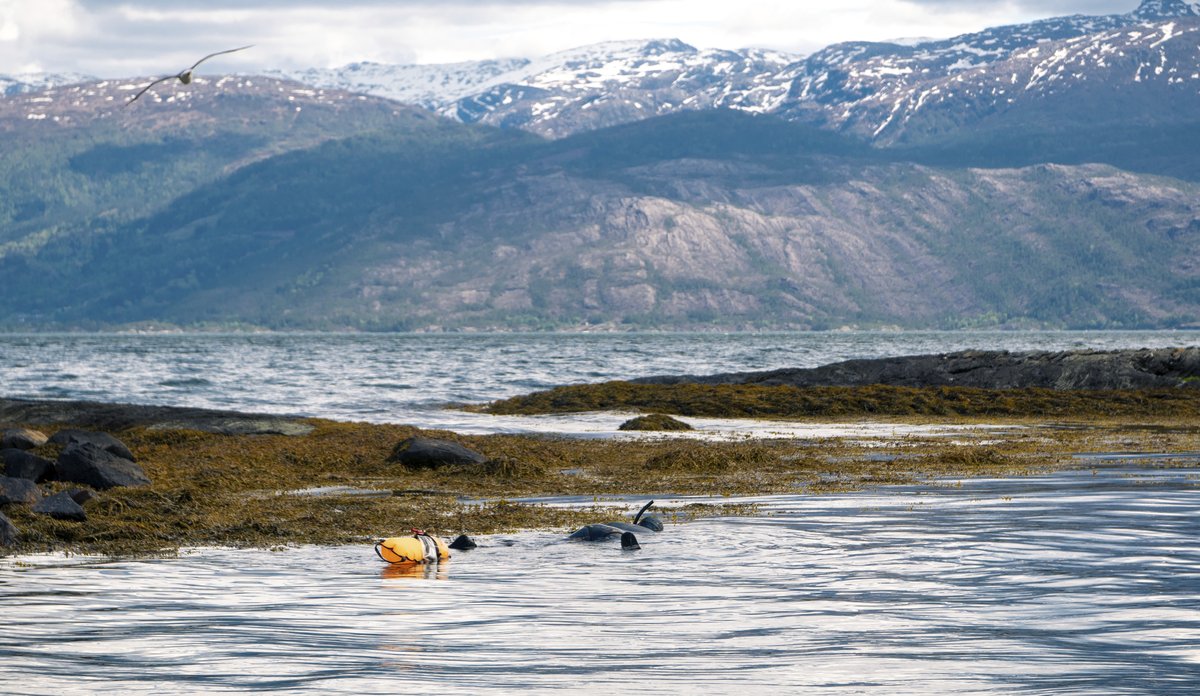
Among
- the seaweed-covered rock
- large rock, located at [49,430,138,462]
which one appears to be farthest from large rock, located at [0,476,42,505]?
the seaweed-covered rock

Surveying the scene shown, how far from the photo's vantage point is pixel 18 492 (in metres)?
24.2

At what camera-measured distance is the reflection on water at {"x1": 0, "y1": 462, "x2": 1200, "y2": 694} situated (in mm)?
12742

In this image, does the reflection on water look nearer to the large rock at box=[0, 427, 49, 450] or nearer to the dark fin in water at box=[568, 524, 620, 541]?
the dark fin in water at box=[568, 524, 620, 541]

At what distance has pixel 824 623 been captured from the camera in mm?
15266

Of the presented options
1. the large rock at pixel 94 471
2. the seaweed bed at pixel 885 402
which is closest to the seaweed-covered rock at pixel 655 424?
the seaweed bed at pixel 885 402

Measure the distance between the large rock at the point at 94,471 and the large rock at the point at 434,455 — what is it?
6.51 metres

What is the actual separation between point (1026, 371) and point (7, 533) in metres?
50.7

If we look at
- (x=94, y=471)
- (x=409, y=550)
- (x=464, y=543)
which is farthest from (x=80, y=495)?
(x=409, y=550)

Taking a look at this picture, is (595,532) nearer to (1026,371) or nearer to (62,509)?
(62,509)

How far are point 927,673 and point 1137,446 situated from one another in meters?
27.3

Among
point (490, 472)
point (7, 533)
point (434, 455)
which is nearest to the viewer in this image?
point (7, 533)

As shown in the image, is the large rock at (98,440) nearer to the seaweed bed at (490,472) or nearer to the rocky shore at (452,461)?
the rocky shore at (452,461)

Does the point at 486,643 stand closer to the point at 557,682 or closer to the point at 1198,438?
the point at 557,682

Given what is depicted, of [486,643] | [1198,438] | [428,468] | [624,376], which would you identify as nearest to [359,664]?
[486,643]
